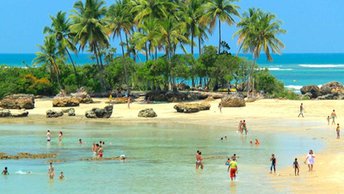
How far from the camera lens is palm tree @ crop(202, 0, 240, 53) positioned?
7800 centimetres

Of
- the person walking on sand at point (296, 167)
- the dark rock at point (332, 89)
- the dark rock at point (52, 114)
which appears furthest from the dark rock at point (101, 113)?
the dark rock at point (332, 89)

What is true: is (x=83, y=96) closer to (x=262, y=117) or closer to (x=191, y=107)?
(x=191, y=107)

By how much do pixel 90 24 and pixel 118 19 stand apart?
122 inches

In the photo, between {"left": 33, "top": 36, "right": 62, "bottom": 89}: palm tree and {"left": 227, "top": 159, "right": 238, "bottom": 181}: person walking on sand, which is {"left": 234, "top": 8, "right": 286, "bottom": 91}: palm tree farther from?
{"left": 227, "top": 159, "right": 238, "bottom": 181}: person walking on sand

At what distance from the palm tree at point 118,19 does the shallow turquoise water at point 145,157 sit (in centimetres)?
2232

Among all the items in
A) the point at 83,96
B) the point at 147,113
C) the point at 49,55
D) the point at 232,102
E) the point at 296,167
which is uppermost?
the point at 49,55

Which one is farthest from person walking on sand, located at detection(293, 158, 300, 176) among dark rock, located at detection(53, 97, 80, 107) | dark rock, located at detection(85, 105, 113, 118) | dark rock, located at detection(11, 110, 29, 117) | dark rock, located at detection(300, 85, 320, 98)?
dark rock, located at detection(300, 85, 320, 98)

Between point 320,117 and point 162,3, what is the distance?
2526cm

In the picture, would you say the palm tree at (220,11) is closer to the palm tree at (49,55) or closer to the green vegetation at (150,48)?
the green vegetation at (150,48)

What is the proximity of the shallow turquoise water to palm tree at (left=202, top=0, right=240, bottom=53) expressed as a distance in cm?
2530

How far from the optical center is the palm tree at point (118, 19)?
76.5 m

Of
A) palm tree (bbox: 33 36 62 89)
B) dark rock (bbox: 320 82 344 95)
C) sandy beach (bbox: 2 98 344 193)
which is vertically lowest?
sandy beach (bbox: 2 98 344 193)

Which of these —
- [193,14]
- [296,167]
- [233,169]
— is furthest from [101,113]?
[296,167]

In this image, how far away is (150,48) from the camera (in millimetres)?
79000
